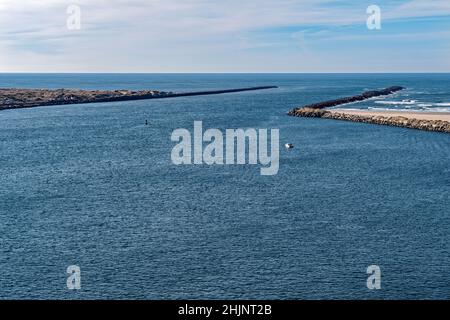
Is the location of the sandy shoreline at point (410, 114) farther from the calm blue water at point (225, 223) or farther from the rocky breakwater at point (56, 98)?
the rocky breakwater at point (56, 98)

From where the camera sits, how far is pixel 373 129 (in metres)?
98.8

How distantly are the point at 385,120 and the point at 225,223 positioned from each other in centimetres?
7145

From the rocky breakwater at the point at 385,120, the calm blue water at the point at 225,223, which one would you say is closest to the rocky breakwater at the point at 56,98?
the rocky breakwater at the point at 385,120

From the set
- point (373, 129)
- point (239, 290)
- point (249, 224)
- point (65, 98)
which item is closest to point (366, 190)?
point (249, 224)

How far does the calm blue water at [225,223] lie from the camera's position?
30.9m

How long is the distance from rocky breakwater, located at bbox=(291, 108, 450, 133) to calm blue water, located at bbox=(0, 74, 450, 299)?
18242 mm

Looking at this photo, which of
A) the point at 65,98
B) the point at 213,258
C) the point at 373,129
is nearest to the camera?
the point at 213,258

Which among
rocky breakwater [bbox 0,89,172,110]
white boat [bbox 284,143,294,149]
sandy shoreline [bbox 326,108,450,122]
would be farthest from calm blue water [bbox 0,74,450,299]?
rocky breakwater [bbox 0,89,172,110]

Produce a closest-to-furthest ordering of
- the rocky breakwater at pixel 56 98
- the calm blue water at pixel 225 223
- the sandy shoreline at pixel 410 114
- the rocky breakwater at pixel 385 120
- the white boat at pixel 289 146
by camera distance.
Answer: the calm blue water at pixel 225 223, the white boat at pixel 289 146, the rocky breakwater at pixel 385 120, the sandy shoreline at pixel 410 114, the rocky breakwater at pixel 56 98

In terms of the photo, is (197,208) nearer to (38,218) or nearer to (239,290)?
(38,218)

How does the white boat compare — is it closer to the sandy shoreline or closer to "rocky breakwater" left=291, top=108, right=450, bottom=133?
"rocky breakwater" left=291, top=108, right=450, bottom=133

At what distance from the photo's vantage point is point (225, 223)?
41.4 meters

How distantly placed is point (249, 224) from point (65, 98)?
135 m

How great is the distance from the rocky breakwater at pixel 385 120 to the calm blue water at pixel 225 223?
1824 cm
